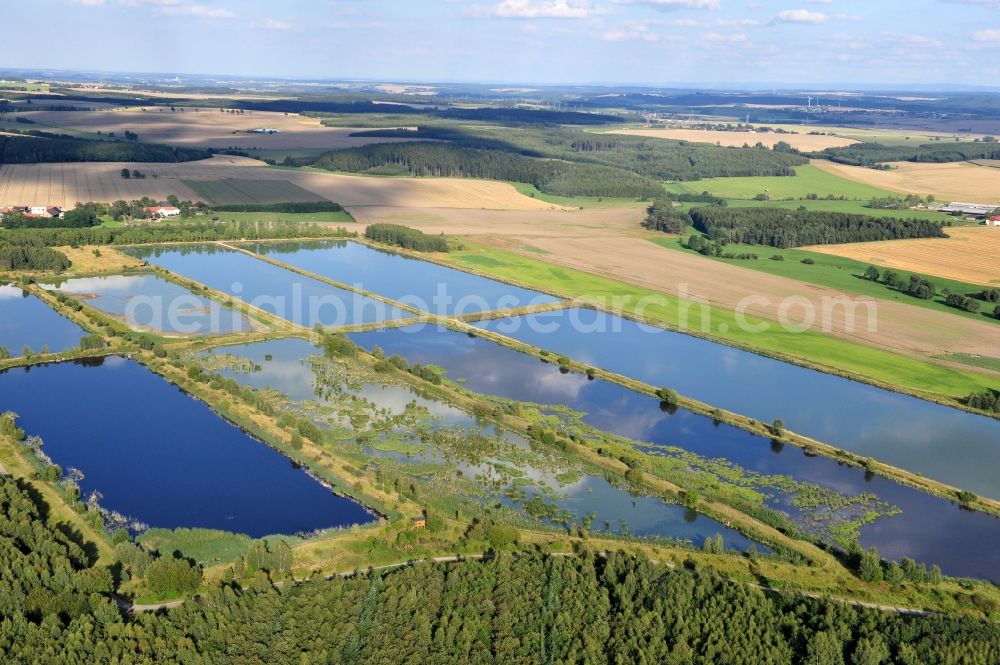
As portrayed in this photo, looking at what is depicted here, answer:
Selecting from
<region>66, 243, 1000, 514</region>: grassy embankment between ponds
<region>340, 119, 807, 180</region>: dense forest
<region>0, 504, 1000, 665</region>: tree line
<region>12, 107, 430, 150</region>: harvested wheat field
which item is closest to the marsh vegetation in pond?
<region>0, 504, 1000, 665</region>: tree line

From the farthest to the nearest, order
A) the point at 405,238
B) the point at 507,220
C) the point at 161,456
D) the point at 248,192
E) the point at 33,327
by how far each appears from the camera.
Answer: the point at 248,192
the point at 507,220
the point at 405,238
the point at 33,327
the point at 161,456

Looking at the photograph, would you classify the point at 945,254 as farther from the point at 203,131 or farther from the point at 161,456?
the point at 203,131

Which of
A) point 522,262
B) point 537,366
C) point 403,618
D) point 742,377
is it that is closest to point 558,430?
point 537,366

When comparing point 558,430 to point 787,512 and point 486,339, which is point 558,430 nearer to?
point 787,512

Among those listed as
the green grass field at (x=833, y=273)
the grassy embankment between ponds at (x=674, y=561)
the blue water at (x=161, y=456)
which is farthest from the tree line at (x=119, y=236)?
the grassy embankment between ponds at (x=674, y=561)

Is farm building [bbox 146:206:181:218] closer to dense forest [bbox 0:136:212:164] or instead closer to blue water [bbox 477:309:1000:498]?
dense forest [bbox 0:136:212:164]

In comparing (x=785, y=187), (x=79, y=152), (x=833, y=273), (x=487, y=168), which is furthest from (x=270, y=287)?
(x=785, y=187)

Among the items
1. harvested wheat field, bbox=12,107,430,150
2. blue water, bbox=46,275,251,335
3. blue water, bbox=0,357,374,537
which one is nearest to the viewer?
blue water, bbox=0,357,374,537
